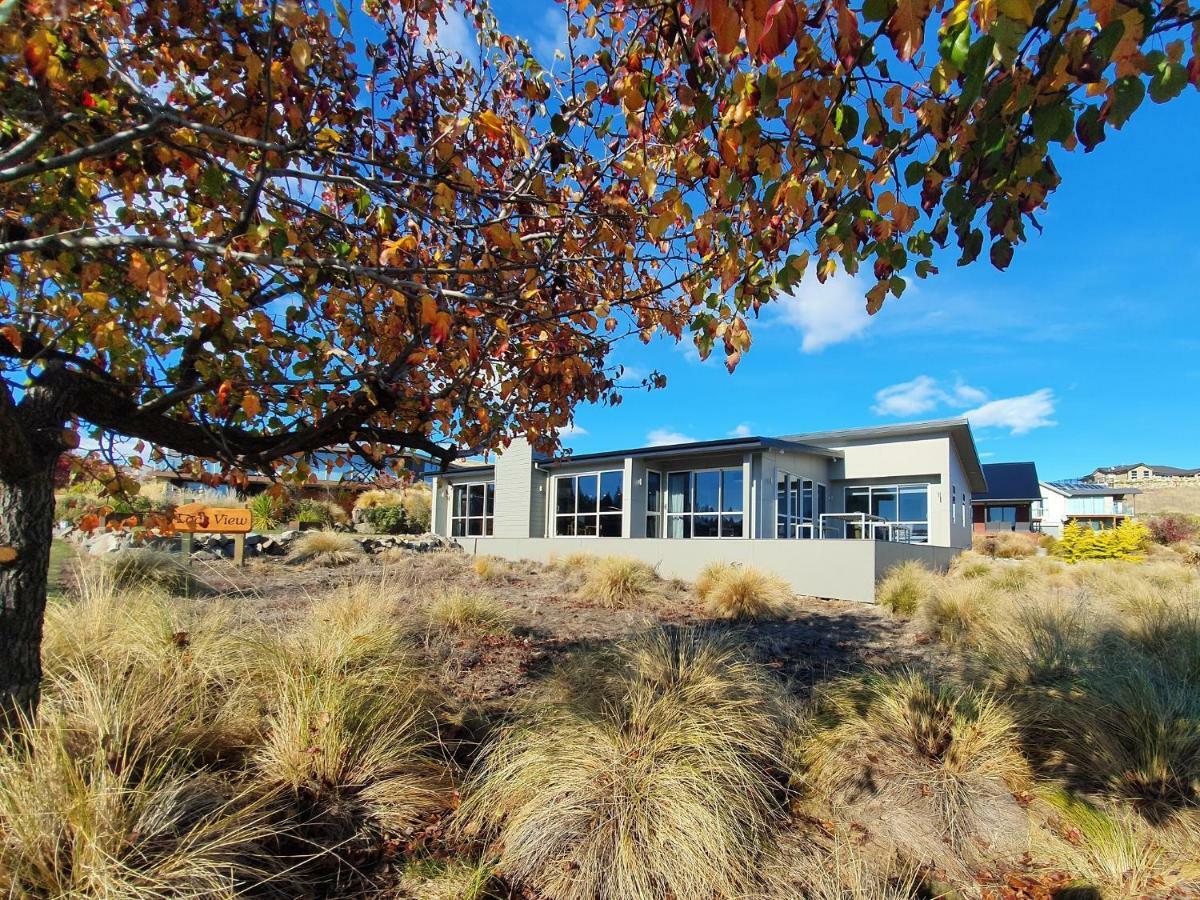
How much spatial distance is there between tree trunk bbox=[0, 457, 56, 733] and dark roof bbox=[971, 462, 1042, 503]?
4164 cm

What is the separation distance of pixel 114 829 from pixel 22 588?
51.5 inches

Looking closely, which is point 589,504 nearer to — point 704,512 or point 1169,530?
point 704,512

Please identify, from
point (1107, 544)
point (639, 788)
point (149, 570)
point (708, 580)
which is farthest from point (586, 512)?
point (1107, 544)

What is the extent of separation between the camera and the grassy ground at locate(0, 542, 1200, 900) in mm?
2629

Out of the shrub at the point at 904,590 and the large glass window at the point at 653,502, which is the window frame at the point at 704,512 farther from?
the shrub at the point at 904,590

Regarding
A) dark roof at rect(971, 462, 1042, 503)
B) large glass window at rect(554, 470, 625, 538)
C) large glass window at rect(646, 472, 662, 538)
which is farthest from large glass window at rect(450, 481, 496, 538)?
dark roof at rect(971, 462, 1042, 503)

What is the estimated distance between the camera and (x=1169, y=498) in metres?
69.4

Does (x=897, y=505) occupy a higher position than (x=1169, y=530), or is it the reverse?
(x=897, y=505)

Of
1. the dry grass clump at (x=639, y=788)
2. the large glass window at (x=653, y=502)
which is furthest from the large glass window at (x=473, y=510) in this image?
the dry grass clump at (x=639, y=788)

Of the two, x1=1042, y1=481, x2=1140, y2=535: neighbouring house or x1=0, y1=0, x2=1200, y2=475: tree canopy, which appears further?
x1=1042, y1=481, x2=1140, y2=535: neighbouring house

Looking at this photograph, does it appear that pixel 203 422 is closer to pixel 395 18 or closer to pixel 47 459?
pixel 47 459

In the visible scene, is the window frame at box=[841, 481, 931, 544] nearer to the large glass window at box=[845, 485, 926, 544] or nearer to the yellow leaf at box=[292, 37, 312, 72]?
the large glass window at box=[845, 485, 926, 544]

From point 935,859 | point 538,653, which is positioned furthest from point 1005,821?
point 538,653

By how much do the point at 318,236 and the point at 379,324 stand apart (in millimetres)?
617
